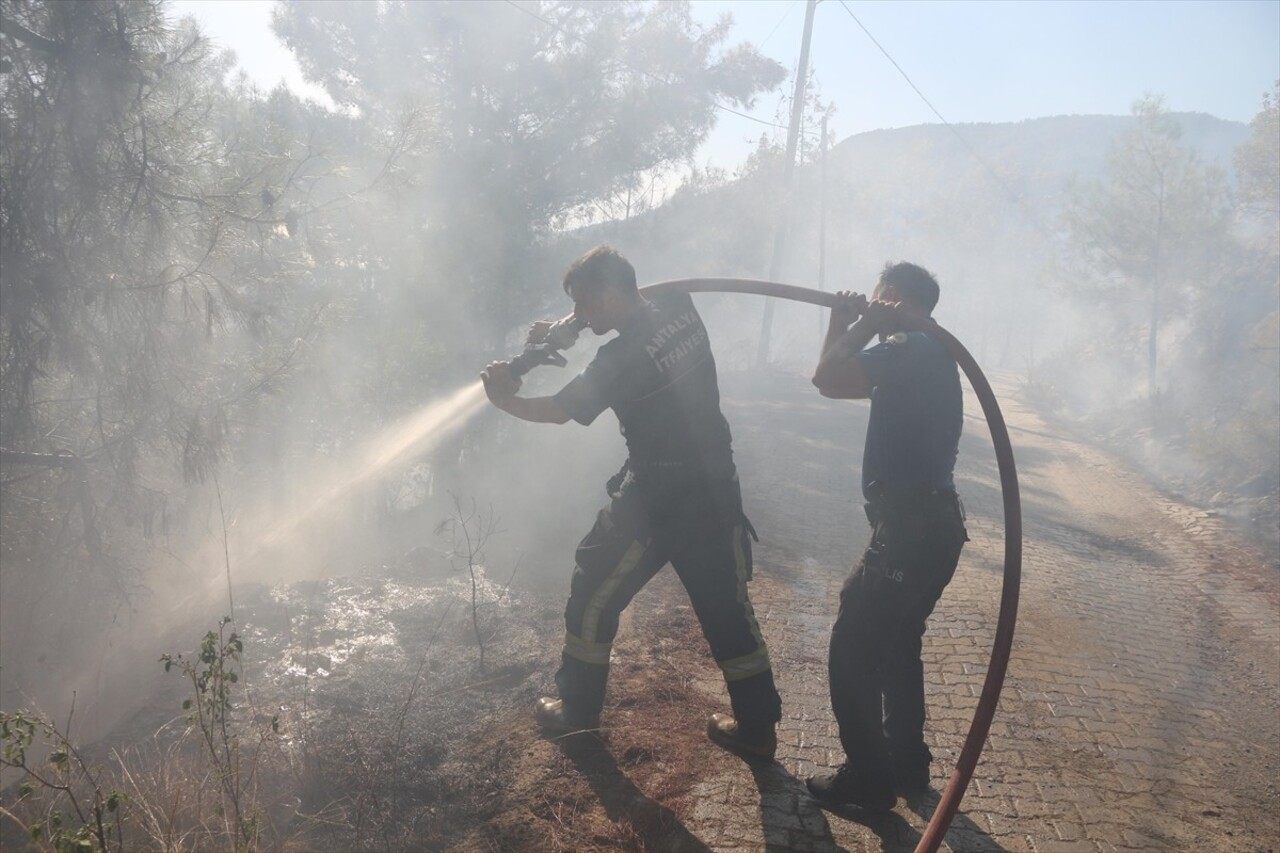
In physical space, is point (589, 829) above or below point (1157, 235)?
below

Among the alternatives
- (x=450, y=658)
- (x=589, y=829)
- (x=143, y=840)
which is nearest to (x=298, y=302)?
(x=450, y=658)

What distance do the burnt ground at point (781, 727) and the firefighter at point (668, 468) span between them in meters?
0.52

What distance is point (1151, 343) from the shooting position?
2219 centimetres

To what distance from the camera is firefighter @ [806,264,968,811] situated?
337 cm

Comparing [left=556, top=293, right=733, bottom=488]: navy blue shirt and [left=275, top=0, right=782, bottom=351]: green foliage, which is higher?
[left=275, top=0, right=782, bottom=351]: green foliage

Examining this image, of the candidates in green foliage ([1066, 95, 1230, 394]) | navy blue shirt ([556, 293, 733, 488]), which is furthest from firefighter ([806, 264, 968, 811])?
green foliage ([1066, 95, 1230, 394])

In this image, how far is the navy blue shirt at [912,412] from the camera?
338 cm

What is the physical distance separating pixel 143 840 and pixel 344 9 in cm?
992

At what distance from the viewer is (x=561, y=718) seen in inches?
156

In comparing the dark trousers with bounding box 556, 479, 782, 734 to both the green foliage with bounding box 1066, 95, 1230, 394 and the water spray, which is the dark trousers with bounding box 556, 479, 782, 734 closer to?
the water spray

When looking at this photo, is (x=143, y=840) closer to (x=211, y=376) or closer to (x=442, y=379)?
(x=211, y=376)

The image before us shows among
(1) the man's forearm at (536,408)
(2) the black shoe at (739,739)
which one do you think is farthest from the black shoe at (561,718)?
(1) the man's forearm at (536,408)

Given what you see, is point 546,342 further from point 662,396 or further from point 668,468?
point 668,468

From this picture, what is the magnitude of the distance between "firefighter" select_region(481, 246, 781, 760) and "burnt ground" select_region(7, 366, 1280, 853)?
0.52 m
